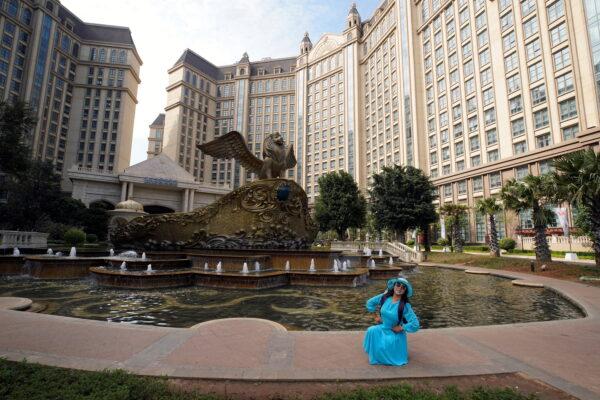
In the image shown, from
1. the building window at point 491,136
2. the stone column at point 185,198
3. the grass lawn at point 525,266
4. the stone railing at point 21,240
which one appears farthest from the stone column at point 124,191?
the building window at point 491,136

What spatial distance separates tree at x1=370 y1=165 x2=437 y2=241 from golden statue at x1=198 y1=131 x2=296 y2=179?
71.6 ft

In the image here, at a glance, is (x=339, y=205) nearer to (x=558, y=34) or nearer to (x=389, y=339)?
(x=558, y=34)

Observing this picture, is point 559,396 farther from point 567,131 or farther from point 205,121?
point 205,121

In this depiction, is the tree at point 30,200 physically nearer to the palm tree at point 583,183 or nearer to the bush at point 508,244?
the palm tree at point 583,183

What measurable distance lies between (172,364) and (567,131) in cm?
4911

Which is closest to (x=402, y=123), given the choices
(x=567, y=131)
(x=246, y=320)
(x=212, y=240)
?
(x=567, y=131)

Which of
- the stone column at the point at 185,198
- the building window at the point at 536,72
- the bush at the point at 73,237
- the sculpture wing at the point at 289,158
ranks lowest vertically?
the bush at the point at 73,237

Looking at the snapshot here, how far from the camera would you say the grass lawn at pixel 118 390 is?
327 centimetres

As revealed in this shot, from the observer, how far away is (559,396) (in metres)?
3.69

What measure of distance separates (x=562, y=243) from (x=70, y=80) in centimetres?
10881

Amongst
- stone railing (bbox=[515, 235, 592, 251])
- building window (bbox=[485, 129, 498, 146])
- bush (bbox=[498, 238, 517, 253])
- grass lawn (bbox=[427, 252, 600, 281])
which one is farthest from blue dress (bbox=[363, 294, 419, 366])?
building window (bbox=[485, 129, 498, 146])

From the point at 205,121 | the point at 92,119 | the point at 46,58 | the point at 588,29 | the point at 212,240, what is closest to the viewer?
the point at 212,240

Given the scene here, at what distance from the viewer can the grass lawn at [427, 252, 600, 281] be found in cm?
1730

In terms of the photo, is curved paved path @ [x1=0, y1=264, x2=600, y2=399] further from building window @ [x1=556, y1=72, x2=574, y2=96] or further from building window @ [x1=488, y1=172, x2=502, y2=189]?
building window @ [x1=488, y1=172, x2=502, y2=189]
